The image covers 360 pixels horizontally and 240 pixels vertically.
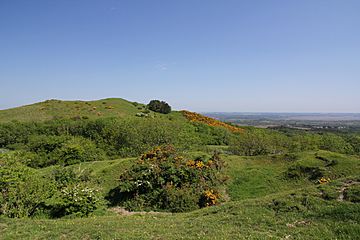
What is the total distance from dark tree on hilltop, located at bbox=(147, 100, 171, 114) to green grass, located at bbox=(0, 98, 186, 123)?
7.24 metres

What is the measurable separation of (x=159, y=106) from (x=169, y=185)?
179ft

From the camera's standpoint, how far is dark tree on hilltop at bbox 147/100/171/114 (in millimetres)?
68738

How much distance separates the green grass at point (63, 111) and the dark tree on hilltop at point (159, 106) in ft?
23.8

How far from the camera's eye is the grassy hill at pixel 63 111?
46125mm

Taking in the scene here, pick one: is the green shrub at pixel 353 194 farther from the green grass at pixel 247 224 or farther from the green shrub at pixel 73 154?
the green shrub at pixel 73 154

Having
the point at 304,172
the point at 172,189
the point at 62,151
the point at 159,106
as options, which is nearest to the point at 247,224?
the point at 172,189

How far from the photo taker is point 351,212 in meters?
8.74

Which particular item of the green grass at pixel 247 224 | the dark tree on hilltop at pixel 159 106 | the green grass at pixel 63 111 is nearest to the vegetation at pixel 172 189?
the green grass at pixel 247 224

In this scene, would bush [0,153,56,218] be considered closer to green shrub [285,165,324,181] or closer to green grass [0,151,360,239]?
green grass [0,151,360,239]

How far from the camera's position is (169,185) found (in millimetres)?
16094

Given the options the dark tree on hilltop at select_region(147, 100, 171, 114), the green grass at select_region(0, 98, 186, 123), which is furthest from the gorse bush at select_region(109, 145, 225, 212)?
the dark tree on hilltop at select_region(147, 100, 171, 114)

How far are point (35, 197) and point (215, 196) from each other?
32.9ft

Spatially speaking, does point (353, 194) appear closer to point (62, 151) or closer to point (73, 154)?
point (73, 154)

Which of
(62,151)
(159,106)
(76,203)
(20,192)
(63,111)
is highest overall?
(159,106)
